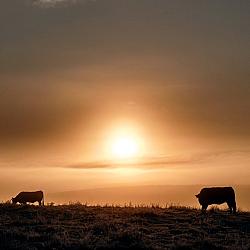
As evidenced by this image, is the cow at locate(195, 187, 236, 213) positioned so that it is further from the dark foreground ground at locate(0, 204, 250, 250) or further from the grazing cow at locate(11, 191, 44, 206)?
the grazing cow at locate(11, 191, 44, 206)

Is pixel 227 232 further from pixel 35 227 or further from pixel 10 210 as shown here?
pixel 10 210

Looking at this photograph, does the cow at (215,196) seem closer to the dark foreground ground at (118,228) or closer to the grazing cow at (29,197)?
the dark foreground ground at (118,228)

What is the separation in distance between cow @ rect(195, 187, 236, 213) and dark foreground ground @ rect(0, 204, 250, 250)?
9.90ft

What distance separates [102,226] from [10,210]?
860 cm

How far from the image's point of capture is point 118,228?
26984 millimetres

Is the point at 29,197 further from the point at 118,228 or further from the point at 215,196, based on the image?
the point at 118,228

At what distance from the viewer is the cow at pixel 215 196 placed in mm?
39656

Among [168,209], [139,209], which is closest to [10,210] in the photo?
[139,209]

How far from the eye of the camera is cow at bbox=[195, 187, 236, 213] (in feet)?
130

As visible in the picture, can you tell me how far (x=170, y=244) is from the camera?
24.0m

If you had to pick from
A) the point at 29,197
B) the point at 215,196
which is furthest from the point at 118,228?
the point at 29,197

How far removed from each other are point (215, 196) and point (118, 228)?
49.7ft

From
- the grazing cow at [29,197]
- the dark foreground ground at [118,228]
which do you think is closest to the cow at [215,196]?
the dark foreground ground at [118,228]

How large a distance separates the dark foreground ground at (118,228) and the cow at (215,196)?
9.90 ft
